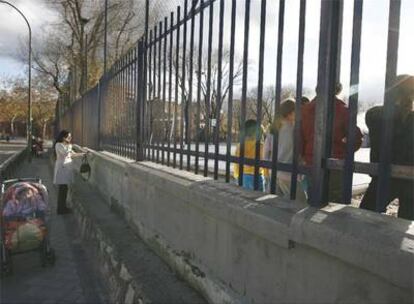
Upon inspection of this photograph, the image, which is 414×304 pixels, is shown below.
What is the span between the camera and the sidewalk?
5.30m

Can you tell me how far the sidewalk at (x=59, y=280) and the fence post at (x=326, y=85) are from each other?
10.6 ft

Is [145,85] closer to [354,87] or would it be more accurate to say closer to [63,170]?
[63,170]

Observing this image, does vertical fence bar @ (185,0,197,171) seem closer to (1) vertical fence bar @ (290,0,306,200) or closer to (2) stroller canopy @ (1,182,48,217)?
(1) vertical fence bar @ (290,0,306,200)

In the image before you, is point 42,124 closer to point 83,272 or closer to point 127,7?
point 127,7

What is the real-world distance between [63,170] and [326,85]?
8.31 meters

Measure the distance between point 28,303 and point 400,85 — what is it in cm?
422

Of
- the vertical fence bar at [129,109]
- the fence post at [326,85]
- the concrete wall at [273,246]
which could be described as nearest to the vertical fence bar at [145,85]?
the vertical fence bar at [129,109]

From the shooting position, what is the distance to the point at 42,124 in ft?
277

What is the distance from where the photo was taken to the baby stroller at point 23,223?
6.07 metres

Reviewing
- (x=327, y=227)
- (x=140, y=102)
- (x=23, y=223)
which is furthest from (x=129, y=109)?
(x=327, y=227)

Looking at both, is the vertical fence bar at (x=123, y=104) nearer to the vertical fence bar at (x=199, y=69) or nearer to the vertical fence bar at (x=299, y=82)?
the vertical fence bar at (x=199, y=69)

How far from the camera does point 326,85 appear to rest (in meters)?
2.77

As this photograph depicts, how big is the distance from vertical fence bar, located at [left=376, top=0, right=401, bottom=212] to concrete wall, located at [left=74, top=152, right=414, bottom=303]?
179 mm

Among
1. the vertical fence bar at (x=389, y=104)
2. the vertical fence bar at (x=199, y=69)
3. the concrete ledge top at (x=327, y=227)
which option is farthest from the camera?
the vertical fence bar at (x=199, y=69)
